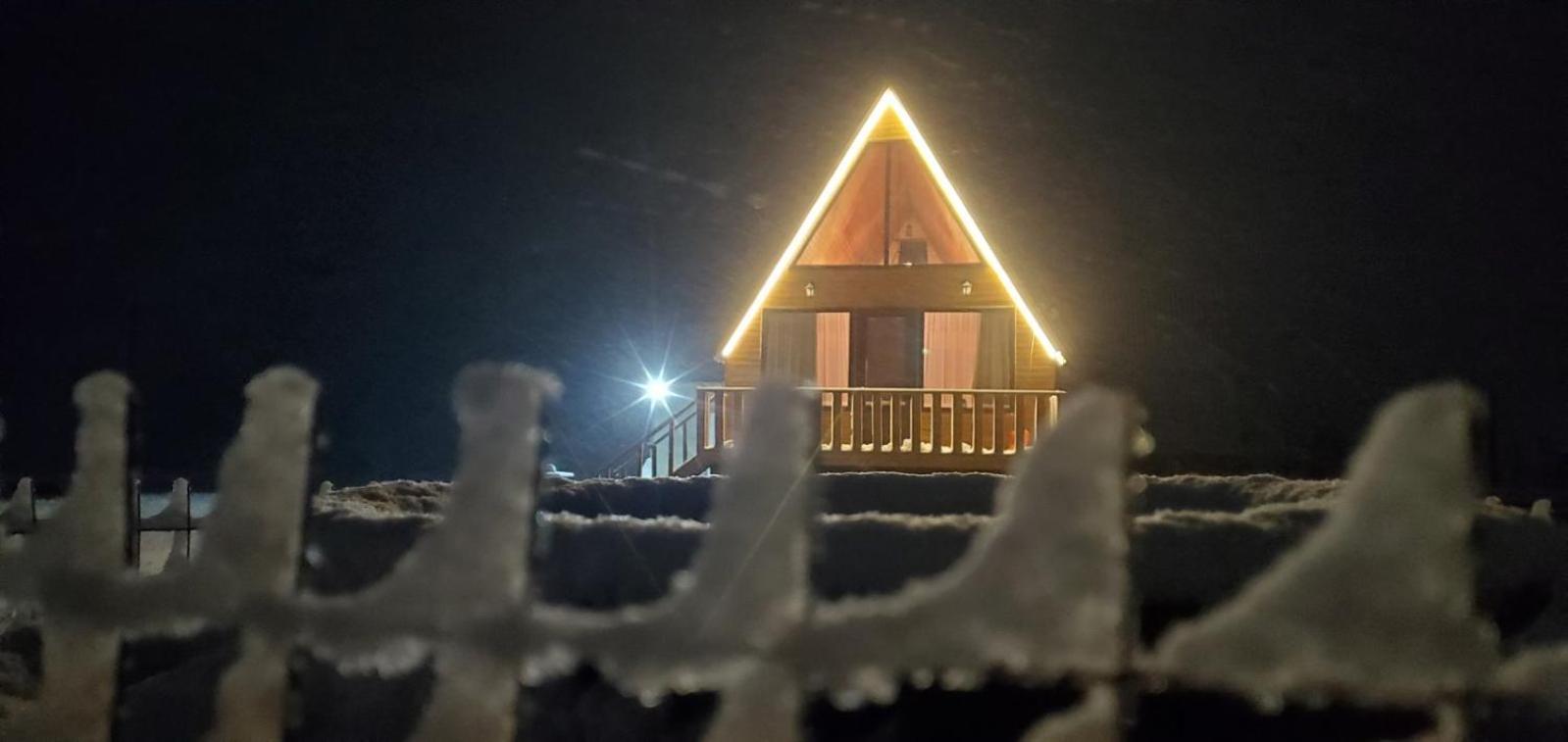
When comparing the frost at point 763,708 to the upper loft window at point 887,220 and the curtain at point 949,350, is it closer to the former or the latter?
the upper loft window at point 887,220

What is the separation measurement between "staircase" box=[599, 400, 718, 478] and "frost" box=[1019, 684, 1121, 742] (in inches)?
253

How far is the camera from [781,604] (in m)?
1.88

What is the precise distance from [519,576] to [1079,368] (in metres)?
6.53

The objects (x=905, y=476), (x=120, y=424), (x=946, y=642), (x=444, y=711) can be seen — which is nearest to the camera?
(x=946, y=642)

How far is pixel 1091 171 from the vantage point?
8844 millimetres

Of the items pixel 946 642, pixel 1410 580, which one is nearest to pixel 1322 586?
pixel 1410 580

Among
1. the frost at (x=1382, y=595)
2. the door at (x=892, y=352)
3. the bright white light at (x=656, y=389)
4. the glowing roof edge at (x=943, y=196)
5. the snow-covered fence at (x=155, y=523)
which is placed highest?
the glowing roof edge at (x=943, y=196)

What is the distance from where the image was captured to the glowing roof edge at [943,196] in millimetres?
7508

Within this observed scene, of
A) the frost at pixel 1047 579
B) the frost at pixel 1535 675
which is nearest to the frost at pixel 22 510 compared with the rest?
the frost at pixel 1047 579

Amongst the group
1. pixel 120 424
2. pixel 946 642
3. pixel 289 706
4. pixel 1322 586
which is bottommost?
pixel 289 706

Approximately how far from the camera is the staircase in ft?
28.6

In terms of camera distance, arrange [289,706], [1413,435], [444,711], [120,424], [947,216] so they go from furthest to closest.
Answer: [947,216] < [120,424] < [289,706] < [444,711] < [1413,435]

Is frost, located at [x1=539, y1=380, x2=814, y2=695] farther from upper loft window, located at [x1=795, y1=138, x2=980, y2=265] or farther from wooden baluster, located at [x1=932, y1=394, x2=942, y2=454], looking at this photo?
upper loft window, located at [x1=795, y1=138, x2=980, y2=265]

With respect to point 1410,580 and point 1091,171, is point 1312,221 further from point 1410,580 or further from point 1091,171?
point 1410,580
